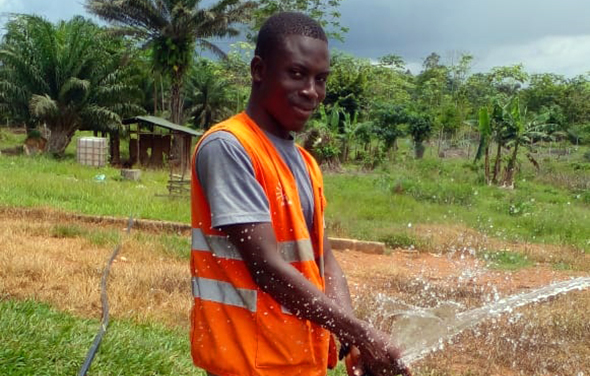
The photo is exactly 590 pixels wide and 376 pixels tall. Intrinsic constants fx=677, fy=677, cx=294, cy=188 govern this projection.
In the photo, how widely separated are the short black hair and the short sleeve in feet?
0.77

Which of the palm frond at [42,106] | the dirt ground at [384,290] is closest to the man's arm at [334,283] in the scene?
the dirt ground at [384,290]

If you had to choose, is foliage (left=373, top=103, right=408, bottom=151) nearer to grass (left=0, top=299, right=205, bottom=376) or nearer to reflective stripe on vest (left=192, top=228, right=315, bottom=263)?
grass (left=0, top=299, right=205, bottom=376)

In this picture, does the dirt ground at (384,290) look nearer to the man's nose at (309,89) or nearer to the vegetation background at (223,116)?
the vegetation background at (223,116)

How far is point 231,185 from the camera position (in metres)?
1.40

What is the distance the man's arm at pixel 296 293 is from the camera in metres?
1.40

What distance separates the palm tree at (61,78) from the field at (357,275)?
387 inches

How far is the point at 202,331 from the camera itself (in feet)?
4.98

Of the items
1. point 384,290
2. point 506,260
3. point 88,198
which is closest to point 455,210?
point 506,260

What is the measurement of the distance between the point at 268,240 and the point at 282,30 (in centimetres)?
47

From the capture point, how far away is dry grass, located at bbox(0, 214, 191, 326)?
447 centimetres

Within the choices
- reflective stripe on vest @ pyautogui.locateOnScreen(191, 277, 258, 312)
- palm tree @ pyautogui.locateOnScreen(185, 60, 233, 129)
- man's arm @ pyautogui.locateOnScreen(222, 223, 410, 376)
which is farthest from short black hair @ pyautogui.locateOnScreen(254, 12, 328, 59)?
palm tree @ pyautogui.locateOnScreen(185, 60, 233, 129)

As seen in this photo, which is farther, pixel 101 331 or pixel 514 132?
pixel 514 132

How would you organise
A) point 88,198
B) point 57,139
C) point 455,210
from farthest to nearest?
point 57,139 → point 455,210 → point 88,198

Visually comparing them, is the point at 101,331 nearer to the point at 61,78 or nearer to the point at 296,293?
the point at 296,293
